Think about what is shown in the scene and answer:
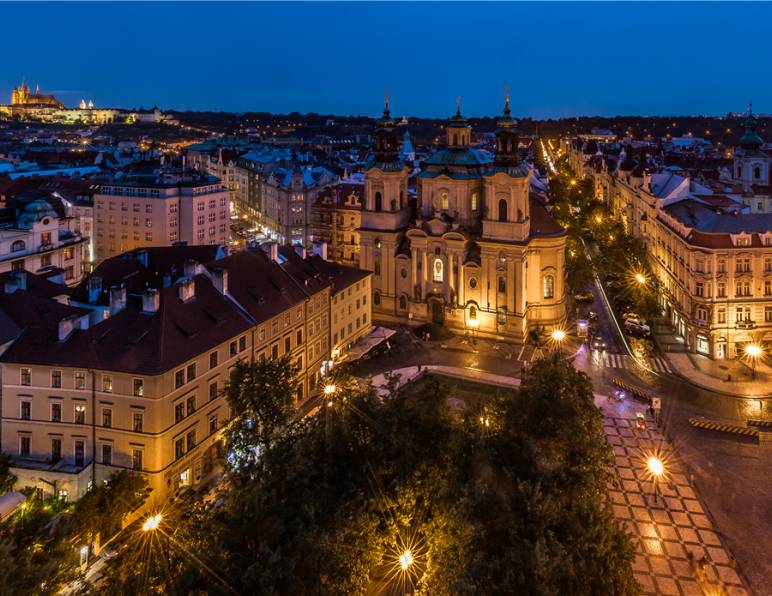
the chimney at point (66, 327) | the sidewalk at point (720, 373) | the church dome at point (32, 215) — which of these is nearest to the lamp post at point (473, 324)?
the sidewalk at point (720, 373)

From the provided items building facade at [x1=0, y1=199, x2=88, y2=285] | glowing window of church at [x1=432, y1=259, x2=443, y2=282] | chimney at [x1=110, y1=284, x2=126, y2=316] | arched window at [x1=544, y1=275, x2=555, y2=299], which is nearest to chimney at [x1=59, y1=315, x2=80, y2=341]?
chimney at [x1=110, y1=284, x2=126, y2=316]

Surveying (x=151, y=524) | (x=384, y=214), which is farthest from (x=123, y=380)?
(x=384, y=214)

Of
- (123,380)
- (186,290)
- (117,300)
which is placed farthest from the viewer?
(186,290)

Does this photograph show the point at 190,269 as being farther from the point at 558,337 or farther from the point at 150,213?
the point at 150,213

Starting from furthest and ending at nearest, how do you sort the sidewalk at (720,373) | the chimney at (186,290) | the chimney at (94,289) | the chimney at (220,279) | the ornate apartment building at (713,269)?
1. the ornate apartment building at (713,269)
2. the sidewalk at (720,373)
3. the chimney at (94,289)
4. the chimney at (220,279)
5. the chimney at (186,290)

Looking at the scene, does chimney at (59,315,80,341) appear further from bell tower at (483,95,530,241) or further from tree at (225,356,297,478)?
bell tower at (483,95,530,241)

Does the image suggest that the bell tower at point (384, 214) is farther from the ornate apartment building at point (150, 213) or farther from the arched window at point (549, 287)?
the ornate apartment building at point (150, 213)
